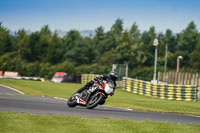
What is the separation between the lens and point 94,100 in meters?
14.8

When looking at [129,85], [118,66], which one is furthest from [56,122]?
[118,66]

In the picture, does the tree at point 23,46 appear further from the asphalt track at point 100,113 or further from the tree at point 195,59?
the asphalt track at point 100,113

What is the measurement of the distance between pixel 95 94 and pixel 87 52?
86.6 meters

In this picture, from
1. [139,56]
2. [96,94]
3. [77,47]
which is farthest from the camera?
[77,47]

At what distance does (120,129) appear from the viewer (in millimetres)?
10258

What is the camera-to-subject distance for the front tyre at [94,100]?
47.2 feet

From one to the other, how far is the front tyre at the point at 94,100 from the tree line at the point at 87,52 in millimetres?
65817

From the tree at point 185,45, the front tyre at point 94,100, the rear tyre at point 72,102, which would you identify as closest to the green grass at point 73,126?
the front tyre at point 94,100

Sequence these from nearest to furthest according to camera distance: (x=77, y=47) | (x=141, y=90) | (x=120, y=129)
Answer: (x=120, y=129) < (x=141, y=90) < (x=77, y=47)

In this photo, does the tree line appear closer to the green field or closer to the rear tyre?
the green field

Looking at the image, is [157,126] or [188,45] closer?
[157,126]

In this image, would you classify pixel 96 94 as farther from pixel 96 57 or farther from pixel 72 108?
pixel 96 57

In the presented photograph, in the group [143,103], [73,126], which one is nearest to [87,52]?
[143,103]

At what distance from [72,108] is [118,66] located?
26.8 meters
